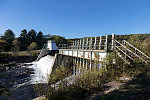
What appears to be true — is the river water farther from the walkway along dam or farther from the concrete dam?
the walkway along dam

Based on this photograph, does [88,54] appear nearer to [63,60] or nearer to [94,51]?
[94,51]

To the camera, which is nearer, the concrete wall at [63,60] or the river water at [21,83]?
the river water at [21,83]

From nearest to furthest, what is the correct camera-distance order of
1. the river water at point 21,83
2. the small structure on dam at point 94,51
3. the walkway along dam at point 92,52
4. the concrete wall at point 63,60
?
the river water at point 21,83
the walkway along dam at point 92,52
the small structure on dam at point 94,51
the concrete wall at point 63,60

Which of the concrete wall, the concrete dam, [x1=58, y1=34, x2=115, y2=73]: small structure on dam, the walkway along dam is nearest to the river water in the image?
the concrete dam

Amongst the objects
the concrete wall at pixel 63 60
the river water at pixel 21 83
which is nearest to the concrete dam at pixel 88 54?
the concrete wall at pixel 63 60

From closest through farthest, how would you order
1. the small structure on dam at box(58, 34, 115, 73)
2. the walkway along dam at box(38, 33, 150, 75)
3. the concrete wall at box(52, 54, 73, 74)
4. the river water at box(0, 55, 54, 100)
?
1. the river water at box(0, 55, 54, 100)
2. the walkway along dam at box(38, 33, 150, 75)
3. the small structure on dam at box(58, 34, 115, 73)
4. the concrete wall at box(52, 54, 73, 74)

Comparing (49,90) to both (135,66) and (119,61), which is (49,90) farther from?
(135,66)

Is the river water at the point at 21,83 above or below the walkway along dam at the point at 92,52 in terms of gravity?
below

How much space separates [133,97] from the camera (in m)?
3.20

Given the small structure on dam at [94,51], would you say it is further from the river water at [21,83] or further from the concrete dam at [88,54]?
the river water at [21,83]

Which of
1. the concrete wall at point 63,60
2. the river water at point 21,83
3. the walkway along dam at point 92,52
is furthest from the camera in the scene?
the concrete wall at point 63,60

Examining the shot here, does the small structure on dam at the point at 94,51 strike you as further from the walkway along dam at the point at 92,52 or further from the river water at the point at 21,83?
the river water at the point at 21,83

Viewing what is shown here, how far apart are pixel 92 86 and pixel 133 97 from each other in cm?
185

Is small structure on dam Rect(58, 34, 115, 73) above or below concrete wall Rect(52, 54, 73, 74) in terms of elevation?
above
